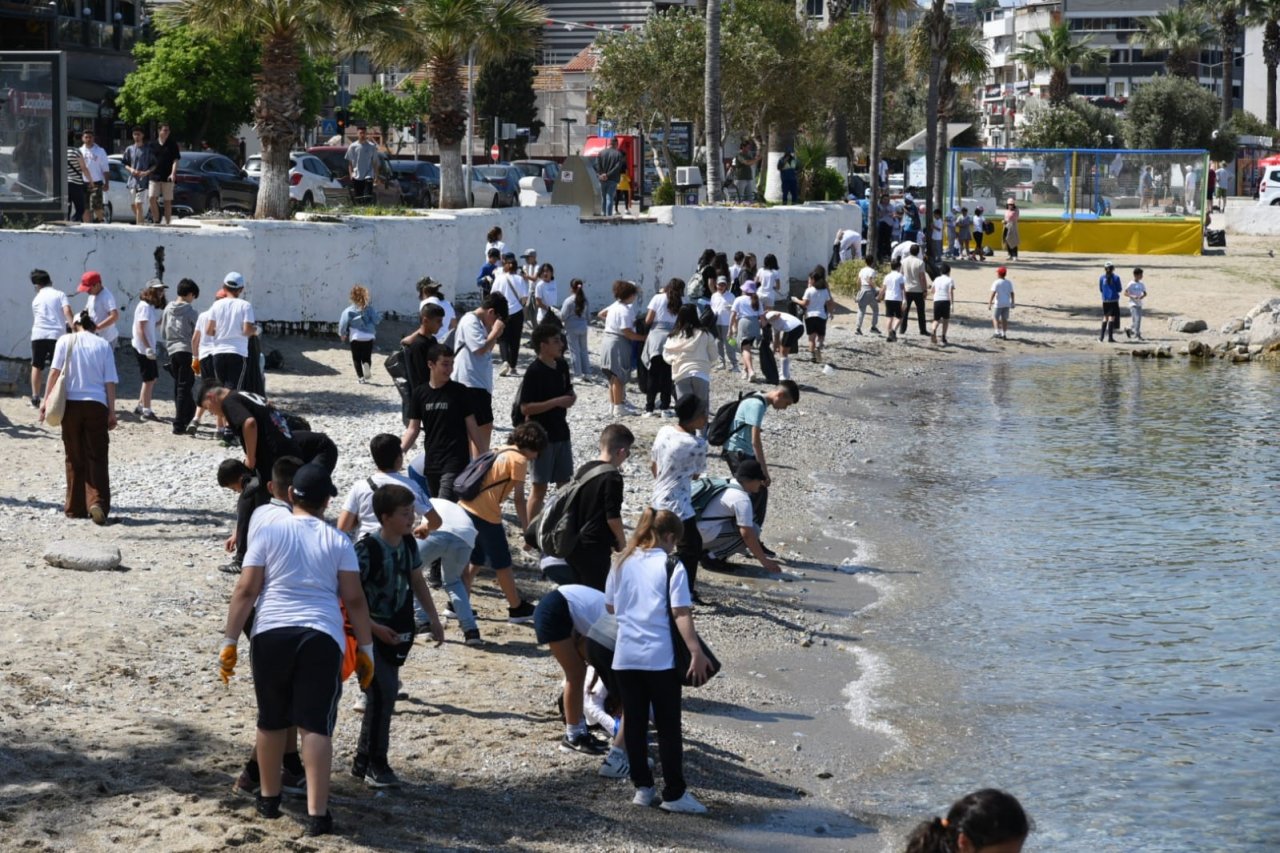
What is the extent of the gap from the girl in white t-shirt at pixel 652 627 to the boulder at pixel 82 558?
4.92 metres

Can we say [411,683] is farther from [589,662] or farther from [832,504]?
[832,504]

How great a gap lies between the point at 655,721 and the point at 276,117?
60.4 ft

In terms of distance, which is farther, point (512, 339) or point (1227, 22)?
point (1227, 22)

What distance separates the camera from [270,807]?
7.21m

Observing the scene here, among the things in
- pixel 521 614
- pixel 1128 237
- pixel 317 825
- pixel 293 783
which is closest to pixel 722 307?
pixel 521 614

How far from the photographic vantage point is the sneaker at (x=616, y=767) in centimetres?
851

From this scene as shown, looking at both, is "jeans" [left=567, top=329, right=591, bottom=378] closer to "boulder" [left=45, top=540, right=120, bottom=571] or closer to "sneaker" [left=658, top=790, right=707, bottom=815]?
"boulder" [left=45, top=540, right=120, bottom=571]

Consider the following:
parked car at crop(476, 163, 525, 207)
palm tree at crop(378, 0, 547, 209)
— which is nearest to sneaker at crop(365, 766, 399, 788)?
palm tree at crop(378, 0, 547, 209)

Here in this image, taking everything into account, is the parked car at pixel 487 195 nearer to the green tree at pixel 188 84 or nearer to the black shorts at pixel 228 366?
the green tree at pixel 188 84

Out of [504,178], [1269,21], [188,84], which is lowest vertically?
[504,178]

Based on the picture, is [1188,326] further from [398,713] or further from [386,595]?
[386,595]

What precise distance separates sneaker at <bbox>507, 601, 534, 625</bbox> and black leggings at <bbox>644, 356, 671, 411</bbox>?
28.2 feet

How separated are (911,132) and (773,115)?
1330 inches

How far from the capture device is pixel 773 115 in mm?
48969
